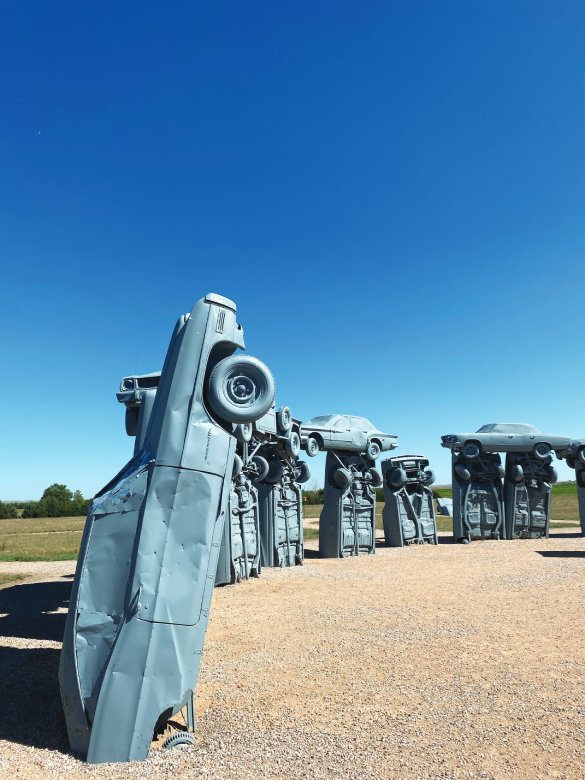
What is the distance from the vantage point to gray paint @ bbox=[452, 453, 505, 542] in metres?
22.1

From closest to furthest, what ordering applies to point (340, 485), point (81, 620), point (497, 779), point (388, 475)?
1. point (497, 779)
2. point (81, 620)
3. point (340, 485)
4. point (388, 475)

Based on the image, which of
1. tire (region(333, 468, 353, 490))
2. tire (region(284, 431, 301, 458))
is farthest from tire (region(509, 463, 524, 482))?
tire (region(284, 431, 301, 458))

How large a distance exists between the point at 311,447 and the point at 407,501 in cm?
643

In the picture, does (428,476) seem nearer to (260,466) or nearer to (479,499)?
(479,499)

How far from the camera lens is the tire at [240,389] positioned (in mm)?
5211

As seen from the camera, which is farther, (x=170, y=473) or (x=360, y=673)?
(x=360, y=673)

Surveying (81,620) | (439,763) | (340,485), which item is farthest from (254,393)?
(340,485)

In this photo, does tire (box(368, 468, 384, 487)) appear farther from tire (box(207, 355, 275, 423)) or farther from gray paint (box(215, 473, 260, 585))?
tire (box(207, 355, 275, 423))

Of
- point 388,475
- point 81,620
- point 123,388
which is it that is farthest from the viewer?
point 388,475

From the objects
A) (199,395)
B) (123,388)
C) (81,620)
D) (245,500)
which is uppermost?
(123,388)

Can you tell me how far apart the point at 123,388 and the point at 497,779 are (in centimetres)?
783

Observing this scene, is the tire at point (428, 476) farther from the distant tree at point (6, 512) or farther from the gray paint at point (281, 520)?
the distant tree at point (6, 512)

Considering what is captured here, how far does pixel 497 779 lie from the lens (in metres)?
4.20

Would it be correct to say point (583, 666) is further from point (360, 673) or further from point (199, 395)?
point (199, 395)
